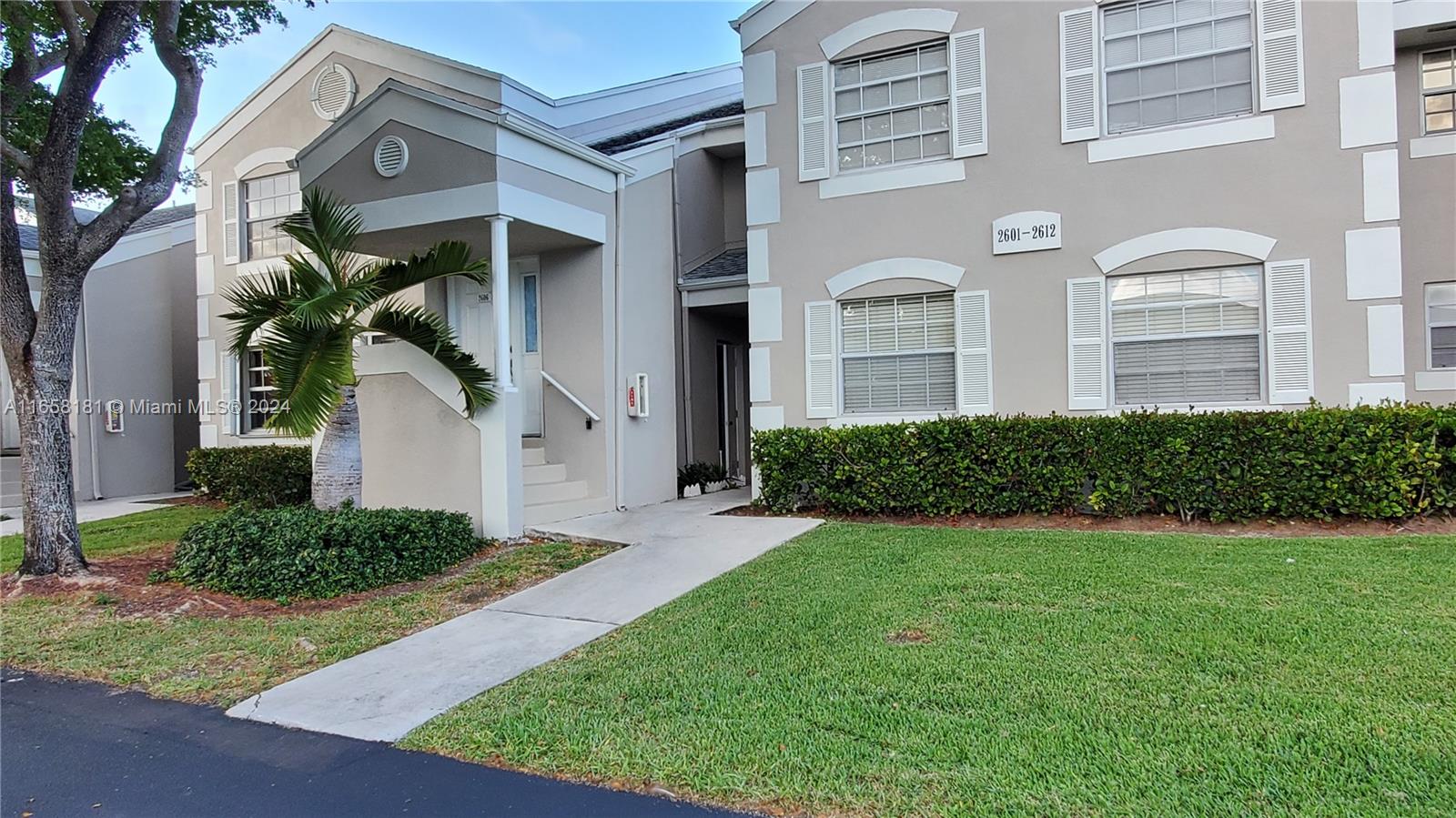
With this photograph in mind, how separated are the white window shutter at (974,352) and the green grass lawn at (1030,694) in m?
3.10

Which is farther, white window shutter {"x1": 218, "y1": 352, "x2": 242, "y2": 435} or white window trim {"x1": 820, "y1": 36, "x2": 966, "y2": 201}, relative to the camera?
white window shutter {"x1": 218, "y1": 352, "x2": 242, "y2": 435}

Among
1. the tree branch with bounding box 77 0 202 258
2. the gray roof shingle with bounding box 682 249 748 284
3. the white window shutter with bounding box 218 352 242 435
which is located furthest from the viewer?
the white window shutter with bounding box 218 352 242 435

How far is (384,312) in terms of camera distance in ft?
25.8

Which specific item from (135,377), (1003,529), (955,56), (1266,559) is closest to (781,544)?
(1003,529)

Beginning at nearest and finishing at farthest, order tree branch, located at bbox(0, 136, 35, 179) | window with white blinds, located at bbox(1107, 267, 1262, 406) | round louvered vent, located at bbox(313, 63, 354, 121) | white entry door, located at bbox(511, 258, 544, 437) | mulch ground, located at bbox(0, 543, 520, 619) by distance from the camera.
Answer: mulch ground, located at bbox(0, 543, 520, 619)
tree branch, located at bbox(0, 136, 35, 179)
window with white blinds, located at bbox(1107, 267, 1262, 406)
white entry door, located at bbox(511, 258, 544, 437)
round louvered vent, located at bbox(313, 63, 354, 121)

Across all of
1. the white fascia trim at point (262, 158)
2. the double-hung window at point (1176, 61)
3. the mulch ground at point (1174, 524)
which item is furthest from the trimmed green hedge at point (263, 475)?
the double-hung window at point (1176, 61)

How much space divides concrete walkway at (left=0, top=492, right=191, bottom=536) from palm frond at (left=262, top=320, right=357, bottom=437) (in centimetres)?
627

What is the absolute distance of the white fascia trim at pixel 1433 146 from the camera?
29.4 ft

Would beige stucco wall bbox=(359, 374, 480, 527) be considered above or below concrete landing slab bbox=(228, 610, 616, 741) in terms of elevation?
above

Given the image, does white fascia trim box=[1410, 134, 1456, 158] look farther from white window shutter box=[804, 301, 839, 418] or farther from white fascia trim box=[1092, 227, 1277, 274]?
white window shutter box=[804, 301, 839, 418]

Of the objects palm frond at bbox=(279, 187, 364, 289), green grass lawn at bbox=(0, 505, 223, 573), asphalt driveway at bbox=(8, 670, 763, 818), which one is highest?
palm frond at bbox=(279, 187, 364, 289)

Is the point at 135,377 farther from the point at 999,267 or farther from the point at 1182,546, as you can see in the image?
the point at 1182,546

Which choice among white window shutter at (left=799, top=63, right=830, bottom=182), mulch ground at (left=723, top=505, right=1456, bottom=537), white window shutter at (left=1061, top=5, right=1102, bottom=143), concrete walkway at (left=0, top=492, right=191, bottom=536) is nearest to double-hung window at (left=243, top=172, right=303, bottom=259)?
concrete walkway at (left=0, top=492, right=191, bottom=536)

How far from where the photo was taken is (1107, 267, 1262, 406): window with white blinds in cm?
838
